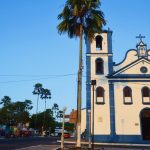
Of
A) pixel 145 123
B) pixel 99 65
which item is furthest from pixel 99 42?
pixel 145 123

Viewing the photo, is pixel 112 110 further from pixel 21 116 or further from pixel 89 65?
pixel 21 116

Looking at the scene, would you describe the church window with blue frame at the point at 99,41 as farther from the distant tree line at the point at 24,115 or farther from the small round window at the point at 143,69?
the distant tree line at the point at 24,115

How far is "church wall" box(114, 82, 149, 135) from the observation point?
134ft

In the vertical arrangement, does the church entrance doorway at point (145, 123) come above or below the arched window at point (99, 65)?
below

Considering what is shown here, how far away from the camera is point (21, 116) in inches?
3996

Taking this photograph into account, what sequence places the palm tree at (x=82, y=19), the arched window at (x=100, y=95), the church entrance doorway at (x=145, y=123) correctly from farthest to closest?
the arched window at (x=100, y=95) < the church entrance doorway at (x=145, y=123) < the palm tree at (x=82, y=19)

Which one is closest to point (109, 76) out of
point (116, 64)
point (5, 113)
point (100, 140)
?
point (116, 64)

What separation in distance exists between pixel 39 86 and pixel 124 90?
62.9 m

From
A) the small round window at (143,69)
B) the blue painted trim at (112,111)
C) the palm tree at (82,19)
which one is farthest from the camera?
the small round window at (143,69)

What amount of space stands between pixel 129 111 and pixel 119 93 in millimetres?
2791

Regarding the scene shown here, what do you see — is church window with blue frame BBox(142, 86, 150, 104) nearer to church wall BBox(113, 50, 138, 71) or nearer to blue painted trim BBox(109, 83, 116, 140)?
blue painted trim BBox(109, 83, 116, 140)

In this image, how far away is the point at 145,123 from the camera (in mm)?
41656

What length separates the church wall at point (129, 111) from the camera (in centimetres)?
4078

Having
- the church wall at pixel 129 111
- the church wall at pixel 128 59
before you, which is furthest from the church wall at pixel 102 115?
the church wall at pixel 128 59
